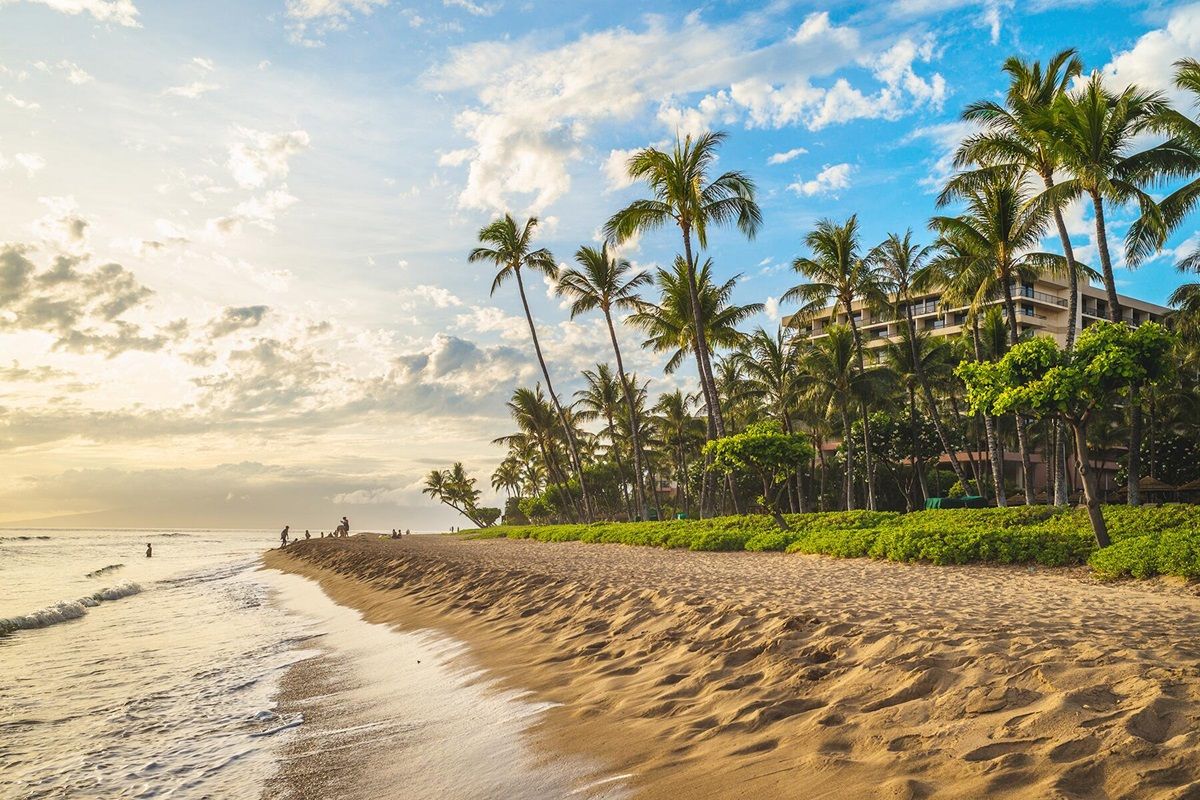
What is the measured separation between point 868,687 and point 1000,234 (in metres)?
22.7

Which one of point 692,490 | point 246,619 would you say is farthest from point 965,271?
point 692,490

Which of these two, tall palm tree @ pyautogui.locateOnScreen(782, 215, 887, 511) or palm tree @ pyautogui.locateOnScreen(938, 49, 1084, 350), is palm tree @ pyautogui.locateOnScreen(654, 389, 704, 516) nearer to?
tall palm tree @ pyautogui.locateOnScreen(782, 215, 887, 511)

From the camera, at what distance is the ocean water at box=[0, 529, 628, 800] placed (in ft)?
13.8

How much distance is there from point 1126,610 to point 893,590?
8.67ft

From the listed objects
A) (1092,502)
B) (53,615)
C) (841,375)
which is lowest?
(53,615)

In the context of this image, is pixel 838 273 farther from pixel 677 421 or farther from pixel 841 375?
pixel 677 421

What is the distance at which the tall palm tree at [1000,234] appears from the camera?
22.6 metres

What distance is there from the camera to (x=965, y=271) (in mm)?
24328

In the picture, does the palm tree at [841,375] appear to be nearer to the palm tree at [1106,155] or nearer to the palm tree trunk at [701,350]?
the palm tree trunk at [701,350]

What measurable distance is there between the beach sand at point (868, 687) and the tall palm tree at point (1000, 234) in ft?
53.9

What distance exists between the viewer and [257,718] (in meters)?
5.95

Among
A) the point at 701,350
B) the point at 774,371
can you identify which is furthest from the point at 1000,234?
the point at 774,371

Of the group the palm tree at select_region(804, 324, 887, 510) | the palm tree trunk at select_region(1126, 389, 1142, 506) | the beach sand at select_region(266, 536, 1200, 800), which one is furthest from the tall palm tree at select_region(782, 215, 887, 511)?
the beach sand at select_region(266, 536, 1200, 800)

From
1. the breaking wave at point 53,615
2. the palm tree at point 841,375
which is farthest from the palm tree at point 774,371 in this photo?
the breaking wave at point 53,615
